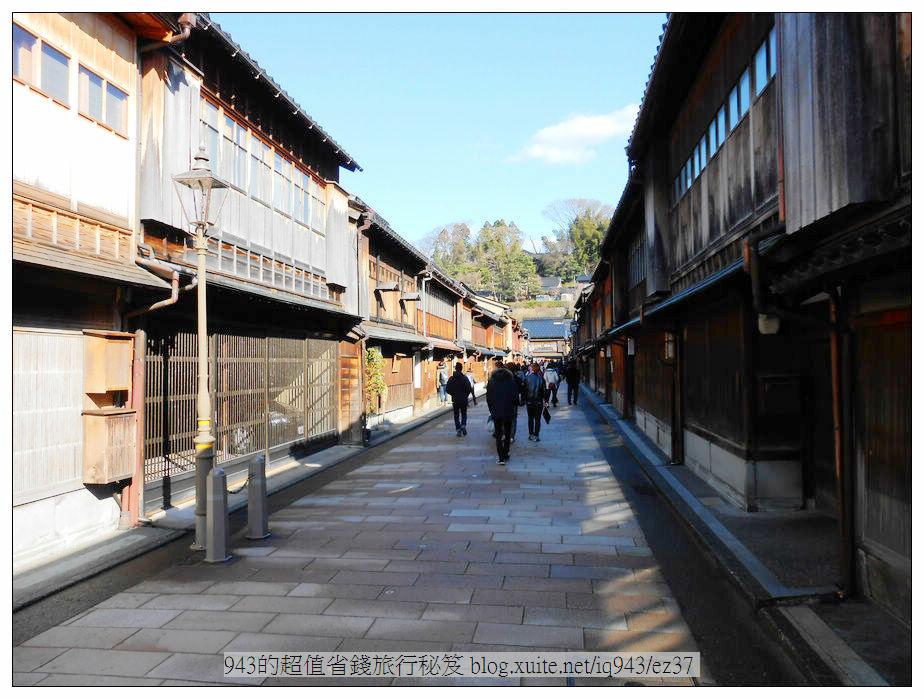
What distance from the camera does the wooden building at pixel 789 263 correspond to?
4.77m

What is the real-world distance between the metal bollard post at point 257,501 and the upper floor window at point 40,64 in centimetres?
509

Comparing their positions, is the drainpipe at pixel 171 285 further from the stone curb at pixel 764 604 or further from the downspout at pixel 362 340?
the downspout at pixel 362 340

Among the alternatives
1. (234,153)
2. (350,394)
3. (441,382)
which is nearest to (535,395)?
(350,394)

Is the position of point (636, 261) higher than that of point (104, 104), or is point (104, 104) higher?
point (104, 104)

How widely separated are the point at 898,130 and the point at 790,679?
4.15 m

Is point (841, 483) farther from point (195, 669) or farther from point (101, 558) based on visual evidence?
point (101, 558)

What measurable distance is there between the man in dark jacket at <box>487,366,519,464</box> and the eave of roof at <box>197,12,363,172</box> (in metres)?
7.44

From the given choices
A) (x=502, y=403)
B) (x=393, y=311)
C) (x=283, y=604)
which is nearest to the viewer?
(x=283, y=604)

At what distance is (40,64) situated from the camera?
7.09m

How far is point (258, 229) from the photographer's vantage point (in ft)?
41.8

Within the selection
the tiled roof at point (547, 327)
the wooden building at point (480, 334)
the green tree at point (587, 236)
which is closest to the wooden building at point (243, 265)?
the wooden building at point (480, 334)

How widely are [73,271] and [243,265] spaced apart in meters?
5.40
